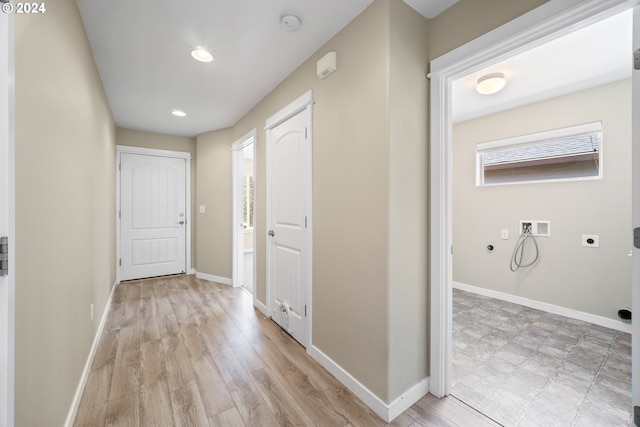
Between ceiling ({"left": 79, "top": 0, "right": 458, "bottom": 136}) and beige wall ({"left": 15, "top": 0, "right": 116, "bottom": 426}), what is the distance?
0.25 m

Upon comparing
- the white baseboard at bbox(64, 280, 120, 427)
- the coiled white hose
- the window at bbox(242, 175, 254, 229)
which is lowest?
the white baseboard at bbox(64, 280, 120, 427)

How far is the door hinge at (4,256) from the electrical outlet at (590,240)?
4.29 meters

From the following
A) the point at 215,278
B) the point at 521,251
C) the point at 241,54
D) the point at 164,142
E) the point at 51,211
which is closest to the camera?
the point at 51,211

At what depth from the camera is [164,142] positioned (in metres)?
4.43

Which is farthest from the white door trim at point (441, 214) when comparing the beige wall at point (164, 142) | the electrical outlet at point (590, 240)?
the beige wall at point (164, 142)

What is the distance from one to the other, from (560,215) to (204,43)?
400cm

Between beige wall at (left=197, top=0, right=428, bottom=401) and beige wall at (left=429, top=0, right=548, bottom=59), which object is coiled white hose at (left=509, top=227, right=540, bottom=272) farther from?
beige wall at (left=429, top=0, right=548, bottom=59)

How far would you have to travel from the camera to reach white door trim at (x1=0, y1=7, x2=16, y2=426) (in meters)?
0.76

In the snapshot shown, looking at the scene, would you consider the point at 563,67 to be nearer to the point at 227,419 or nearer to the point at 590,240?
the point at 590,240

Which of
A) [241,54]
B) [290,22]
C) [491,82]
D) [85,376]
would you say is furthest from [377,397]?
[491,82]

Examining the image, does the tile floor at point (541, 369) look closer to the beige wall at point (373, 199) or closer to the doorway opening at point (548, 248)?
the doorway opening at point (548, 248)

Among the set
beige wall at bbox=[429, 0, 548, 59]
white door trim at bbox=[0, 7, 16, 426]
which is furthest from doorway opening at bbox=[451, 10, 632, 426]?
white door trim at bbox=[0, 7, 16, 426]

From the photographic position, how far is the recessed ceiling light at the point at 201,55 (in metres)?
2.06

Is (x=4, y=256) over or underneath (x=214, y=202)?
underneath
